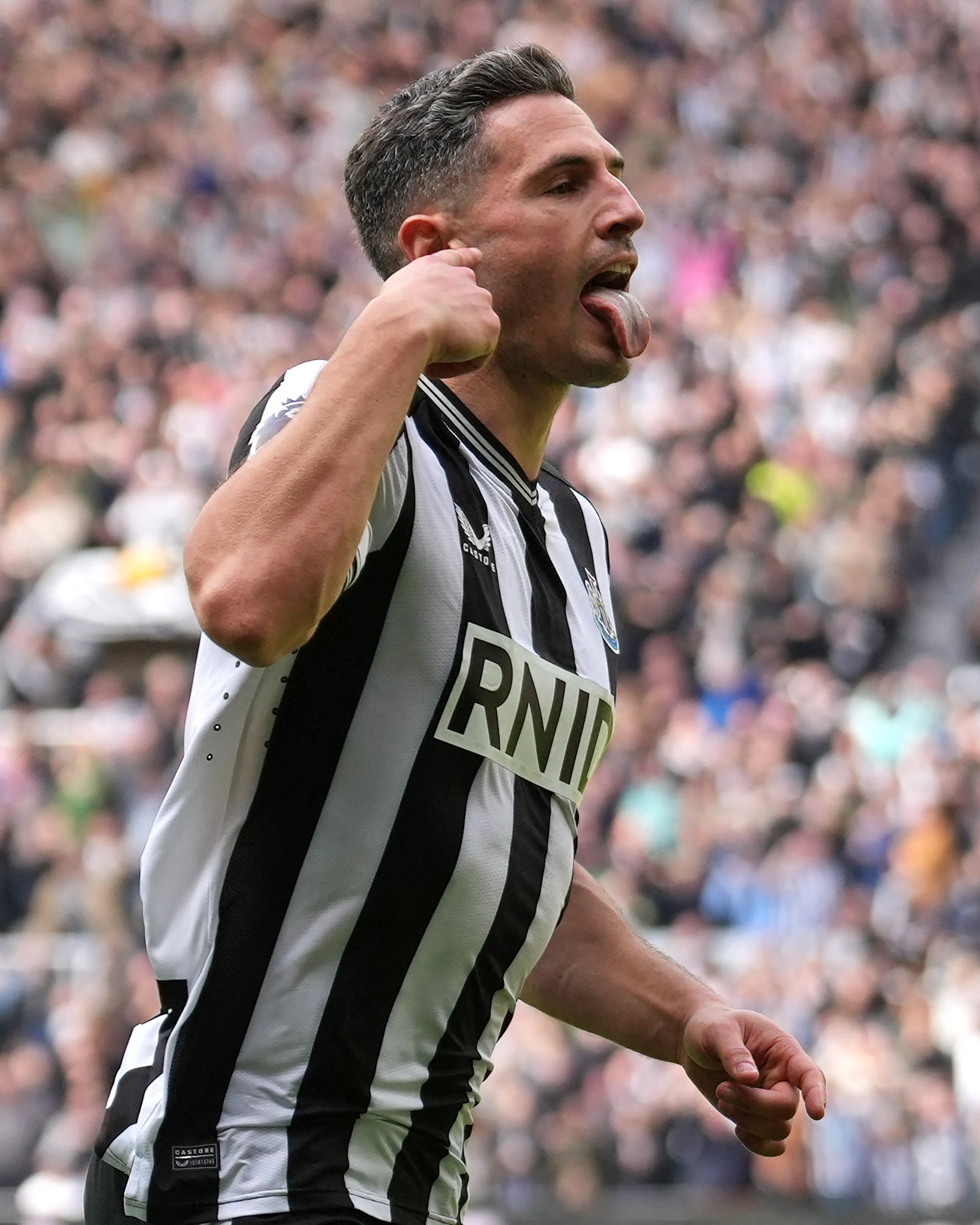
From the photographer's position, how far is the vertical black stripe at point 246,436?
2.49 meters

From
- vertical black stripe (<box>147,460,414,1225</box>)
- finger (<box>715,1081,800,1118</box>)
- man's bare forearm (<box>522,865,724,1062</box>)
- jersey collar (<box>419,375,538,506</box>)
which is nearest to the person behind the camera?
vertical black stripe (<box>147,460,414,1225</box>)

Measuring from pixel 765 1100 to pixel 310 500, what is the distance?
1189 mm

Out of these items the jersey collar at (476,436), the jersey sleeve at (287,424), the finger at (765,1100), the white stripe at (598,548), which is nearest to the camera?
the jersey sleeve at (287,424)

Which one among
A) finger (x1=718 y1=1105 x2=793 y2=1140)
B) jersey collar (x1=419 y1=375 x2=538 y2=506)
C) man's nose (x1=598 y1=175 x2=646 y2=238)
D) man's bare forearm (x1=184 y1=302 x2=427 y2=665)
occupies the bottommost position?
finger (x1=718 y1=1105 x2=793 y2=1140)

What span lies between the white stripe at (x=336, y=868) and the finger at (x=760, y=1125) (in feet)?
2.29

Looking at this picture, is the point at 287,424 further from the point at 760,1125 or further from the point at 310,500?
the point at 760,1125

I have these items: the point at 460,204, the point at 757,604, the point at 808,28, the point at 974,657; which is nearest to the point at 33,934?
the point at 757,604

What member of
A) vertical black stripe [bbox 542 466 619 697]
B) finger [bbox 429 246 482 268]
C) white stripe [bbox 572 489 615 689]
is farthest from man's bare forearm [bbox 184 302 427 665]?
white stripe [bbox 572 489 615 689]

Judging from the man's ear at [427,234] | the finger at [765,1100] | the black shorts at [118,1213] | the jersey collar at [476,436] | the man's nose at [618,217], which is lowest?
the black shorts at [118,1213]

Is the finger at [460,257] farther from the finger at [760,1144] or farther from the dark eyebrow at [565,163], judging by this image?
the finger at [760,1144]

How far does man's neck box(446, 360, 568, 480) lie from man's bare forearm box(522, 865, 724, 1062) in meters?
0.74

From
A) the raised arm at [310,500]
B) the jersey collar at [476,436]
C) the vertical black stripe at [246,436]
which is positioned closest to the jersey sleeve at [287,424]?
the vertical black stripe at [246,436]

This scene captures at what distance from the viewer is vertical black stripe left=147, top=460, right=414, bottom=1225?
8.43 ft

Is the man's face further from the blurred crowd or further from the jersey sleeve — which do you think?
the blurred crowd
